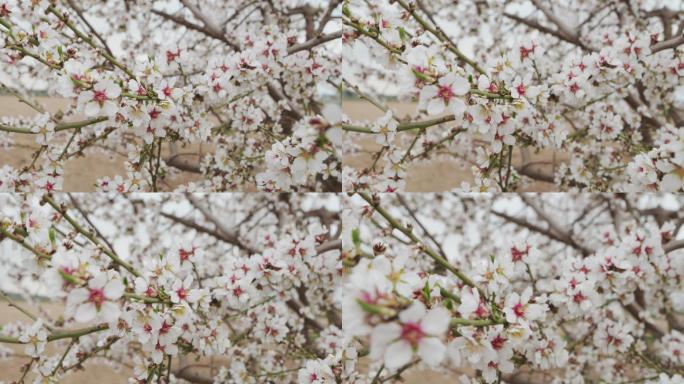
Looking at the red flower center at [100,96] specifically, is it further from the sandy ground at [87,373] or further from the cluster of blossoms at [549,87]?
the sandy ground at [87,373]

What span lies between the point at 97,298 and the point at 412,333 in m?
0.41

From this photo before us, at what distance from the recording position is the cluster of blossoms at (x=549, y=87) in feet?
4.67

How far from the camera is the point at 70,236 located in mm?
1022

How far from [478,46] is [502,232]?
520 mm

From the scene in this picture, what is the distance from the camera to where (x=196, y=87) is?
4.80 feet

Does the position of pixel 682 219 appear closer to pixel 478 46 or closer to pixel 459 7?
pixel 478 46

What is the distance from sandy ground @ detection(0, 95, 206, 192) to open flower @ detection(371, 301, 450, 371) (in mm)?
1076

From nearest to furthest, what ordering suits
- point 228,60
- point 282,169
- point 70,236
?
1. point 70,236
2. point 282,169
3. point 228,60

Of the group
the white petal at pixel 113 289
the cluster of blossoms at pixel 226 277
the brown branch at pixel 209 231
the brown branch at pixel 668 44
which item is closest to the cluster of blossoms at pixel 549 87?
the brown branch at pixel 668 44

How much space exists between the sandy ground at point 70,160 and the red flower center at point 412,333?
108cm

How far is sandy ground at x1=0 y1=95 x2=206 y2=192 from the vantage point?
1.48m

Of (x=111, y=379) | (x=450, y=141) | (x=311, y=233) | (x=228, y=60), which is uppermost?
(x=228, y=60)

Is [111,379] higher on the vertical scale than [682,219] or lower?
lower

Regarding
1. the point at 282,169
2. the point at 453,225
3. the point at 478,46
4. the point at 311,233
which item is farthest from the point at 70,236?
the point at 478,46
